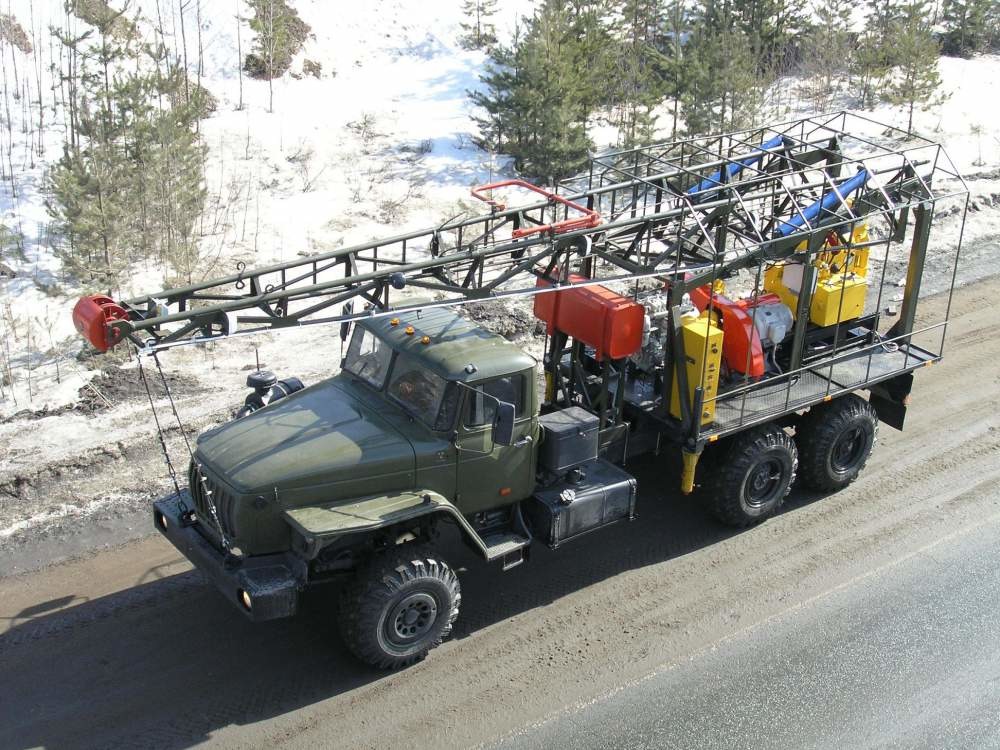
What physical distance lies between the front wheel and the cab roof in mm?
1553

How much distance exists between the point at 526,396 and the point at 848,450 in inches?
170

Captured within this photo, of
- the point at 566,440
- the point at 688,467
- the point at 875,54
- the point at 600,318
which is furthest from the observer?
the point at 875,54

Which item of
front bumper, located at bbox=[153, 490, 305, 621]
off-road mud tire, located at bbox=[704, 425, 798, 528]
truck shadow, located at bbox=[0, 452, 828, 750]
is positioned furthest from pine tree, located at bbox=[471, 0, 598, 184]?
front bumper, located at bbox=[153, 490, 305, 621]

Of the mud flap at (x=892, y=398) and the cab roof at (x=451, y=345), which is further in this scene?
the mud flap at (x=892, y=398)

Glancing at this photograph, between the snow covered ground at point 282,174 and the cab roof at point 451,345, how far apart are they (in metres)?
3.51

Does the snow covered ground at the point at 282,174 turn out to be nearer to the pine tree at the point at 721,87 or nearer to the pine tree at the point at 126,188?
the pine tree at the point at 126,188

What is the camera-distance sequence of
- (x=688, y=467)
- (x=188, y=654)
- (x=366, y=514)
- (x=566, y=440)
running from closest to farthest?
(x=366, y=514), (x=188, y=654), (x=566, y=440), (x=688, y=467)

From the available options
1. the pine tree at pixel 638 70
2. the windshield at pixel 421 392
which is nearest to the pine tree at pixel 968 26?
the pine tree at pixel 638 70

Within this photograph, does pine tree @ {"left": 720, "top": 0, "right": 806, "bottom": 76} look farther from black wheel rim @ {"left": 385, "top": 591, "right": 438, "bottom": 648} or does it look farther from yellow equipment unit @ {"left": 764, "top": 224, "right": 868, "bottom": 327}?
black wheel rim @ {"left": 385, "top": 591, "right": 438, "bottom": 648}

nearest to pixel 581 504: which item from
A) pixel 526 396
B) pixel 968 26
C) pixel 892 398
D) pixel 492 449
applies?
pixel 492 449

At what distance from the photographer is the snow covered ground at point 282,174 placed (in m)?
11.5

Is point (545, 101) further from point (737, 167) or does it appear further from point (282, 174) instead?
point (737, 167)

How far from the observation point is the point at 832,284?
10969mm

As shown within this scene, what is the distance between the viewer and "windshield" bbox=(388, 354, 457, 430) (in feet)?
27.7
